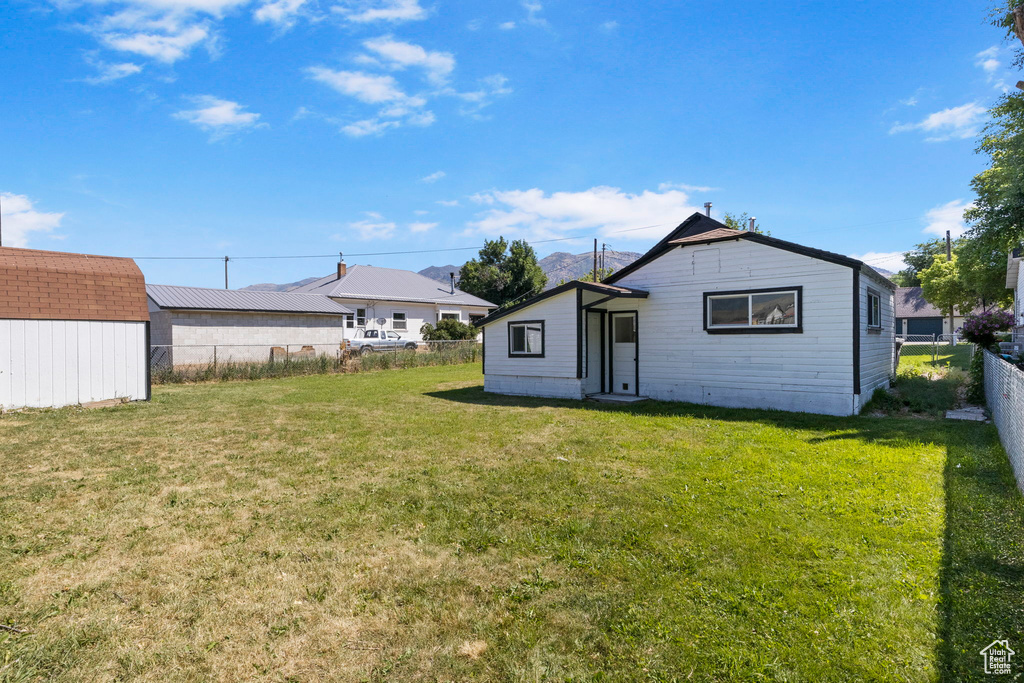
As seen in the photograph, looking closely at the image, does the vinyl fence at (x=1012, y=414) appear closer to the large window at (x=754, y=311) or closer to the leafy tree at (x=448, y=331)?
the large window at (x=754, y=311)

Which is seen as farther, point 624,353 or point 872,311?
point 624,353

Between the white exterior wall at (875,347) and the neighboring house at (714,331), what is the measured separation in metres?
0.05

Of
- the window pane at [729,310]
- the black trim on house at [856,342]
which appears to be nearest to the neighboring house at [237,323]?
the window pane at [729,310]

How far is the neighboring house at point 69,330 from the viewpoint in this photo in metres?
12.1

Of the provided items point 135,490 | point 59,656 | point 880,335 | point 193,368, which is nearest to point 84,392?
point 193,368

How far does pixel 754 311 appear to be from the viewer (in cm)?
1167

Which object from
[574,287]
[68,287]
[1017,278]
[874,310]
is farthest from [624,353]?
[1017,278]

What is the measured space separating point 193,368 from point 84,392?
5.95 m

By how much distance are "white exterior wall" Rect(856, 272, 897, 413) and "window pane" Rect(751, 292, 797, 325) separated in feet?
4.33

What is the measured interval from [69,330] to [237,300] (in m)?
13.5

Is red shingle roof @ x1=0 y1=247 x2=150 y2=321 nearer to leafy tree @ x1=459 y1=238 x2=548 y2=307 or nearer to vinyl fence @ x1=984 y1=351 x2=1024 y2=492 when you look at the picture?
vinyl fence @ x1=984 y1=351 x2=1024 y2=492

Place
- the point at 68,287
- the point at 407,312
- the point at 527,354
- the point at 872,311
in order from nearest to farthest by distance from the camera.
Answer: the point at 872,311 < the point at 68,287 < the point at 527,354 < the point at 407,312

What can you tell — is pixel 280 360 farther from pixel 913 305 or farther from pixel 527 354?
pixel 913 305

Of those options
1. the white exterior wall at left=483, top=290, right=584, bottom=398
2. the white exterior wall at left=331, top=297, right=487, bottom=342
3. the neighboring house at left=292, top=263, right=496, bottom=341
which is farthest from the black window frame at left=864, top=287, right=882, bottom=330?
the white exterior wall at left=331, top=297, right=487, bottom=342
